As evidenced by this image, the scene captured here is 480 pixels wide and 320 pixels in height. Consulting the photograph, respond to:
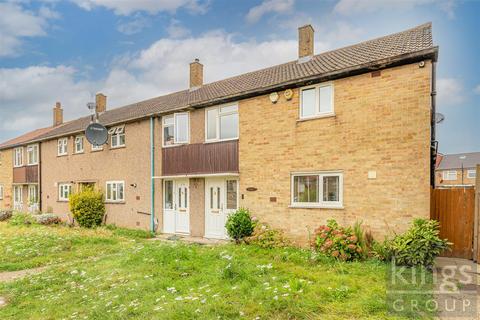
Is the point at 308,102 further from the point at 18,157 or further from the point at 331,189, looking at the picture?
the point at 18,157

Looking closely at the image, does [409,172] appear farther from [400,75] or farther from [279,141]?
[279,141]

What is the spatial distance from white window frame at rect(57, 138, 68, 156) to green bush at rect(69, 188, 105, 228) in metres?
4.82

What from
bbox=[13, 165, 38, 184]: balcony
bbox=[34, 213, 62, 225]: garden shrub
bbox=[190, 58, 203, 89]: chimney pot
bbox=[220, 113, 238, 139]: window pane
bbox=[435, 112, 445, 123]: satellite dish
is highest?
bbox=[190, 58, 203, 89]: chimney pot

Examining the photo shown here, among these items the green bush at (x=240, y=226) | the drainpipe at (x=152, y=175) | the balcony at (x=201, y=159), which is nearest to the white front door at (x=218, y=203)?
the balcony at (x=201, y=159)

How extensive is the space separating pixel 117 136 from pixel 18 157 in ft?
45.6

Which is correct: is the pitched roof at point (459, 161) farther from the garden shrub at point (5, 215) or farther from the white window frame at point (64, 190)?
the garden shrub at point (5, 215)

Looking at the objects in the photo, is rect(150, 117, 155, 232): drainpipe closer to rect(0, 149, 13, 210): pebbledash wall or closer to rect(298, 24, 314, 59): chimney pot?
rect(298, 24, 314, 59): chimney pot

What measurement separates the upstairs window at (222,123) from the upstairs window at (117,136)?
236 inches

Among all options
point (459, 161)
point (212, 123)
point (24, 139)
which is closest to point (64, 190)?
point (24, 139)

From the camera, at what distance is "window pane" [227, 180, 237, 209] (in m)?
11.3

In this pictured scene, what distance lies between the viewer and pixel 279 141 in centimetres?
1002

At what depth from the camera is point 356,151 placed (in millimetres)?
8445

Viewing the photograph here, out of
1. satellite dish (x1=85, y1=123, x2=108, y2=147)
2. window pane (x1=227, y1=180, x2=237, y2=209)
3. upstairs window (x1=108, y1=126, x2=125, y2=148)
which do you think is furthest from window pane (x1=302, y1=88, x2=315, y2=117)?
satellite dish (x1=85, y1=123, x2=108, y2=147)

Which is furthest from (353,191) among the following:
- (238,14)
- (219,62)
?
(219,62)
